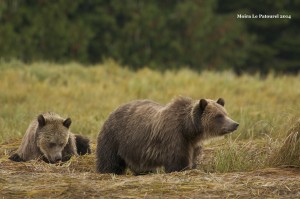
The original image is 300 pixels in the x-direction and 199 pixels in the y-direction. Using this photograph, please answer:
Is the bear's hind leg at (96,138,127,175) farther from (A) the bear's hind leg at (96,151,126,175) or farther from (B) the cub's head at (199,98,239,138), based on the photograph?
(B) the cub's head at (199,98,239,138)

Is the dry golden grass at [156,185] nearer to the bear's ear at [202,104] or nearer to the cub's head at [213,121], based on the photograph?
the cub's head at [213,121]

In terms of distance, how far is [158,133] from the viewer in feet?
26.0

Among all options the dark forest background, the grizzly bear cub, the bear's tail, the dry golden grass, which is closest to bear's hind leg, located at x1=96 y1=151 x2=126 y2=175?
the grizzly bear cub

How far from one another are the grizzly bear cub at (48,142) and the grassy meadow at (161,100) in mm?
280

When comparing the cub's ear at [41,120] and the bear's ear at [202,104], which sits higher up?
the bear's ear at [202,104]

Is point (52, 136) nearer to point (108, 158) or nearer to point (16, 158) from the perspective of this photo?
point (16, 158)

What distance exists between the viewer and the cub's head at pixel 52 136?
909cm

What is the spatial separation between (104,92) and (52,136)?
7422 millimetres

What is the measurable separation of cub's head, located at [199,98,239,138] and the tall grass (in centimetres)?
275

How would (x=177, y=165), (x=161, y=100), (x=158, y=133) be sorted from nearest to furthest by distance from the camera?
(x=177, y=165) < (x=158, y=133) < (x=161, y=100)

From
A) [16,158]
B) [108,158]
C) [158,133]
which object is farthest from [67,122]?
[158,133]

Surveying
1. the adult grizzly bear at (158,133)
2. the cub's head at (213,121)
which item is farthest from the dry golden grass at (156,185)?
the cub's head at (213,121)

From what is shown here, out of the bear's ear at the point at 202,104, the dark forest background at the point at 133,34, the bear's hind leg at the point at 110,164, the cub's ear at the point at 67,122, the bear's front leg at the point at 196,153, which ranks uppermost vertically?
the dark forest background at the point at 133,34

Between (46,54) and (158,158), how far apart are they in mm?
20369
